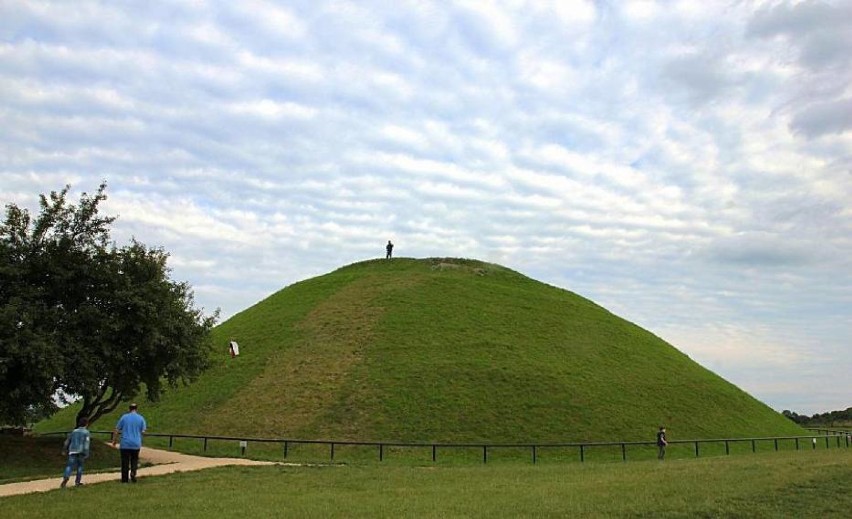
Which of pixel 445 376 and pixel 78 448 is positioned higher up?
pixel 445 376

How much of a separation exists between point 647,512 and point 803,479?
5733 mm

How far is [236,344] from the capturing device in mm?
43250

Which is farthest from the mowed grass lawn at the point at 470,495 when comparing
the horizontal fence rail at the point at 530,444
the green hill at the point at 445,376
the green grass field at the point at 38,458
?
the green hill at the point at 445,376

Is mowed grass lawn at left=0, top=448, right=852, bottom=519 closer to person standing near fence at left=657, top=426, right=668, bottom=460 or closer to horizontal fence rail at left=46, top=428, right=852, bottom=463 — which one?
horizontal fence rail at left=46, top=428, right=852, bottom=463

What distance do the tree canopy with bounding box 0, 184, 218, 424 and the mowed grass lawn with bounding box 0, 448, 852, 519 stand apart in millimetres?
6936

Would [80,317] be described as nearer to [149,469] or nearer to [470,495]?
[149,469]

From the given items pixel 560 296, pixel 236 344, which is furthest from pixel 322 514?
pixel 560 296

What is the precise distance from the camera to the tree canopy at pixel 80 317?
72.6 ft

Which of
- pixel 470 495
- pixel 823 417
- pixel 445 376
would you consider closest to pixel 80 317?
pixel 470 495

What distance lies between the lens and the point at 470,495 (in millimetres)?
15102

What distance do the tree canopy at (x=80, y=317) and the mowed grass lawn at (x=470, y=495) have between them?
22.8 ft

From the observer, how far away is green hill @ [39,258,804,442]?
33.8 meters

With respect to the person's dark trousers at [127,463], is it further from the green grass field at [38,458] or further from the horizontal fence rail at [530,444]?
the horizontal fence rail at [530,444]

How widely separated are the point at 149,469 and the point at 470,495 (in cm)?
1053
